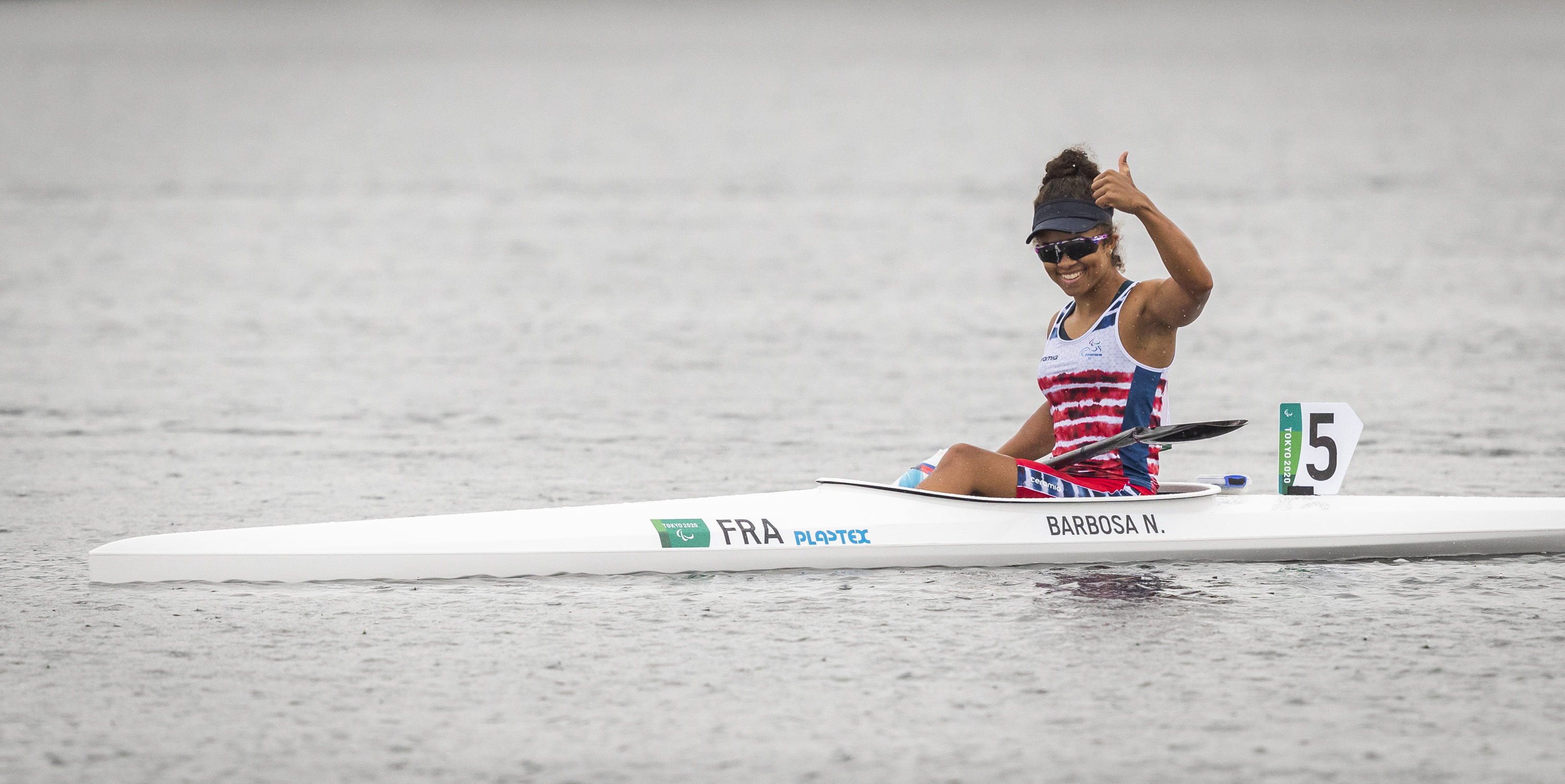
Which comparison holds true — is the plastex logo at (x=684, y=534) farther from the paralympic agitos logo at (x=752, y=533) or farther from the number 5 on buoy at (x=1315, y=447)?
the number 5 on buoy at (x=1315, y=447)

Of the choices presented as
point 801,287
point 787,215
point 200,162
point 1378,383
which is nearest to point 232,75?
point 200,162

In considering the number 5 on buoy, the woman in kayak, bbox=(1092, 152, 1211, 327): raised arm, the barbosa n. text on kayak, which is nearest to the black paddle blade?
the woman in kayak

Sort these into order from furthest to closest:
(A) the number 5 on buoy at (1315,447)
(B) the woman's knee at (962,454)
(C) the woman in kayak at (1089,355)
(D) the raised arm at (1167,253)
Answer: (A) the number 5 on buoy at (1315,447) → (B) the woman's knee at (962,454) → (C) the woman in kayak at (1089,355) → (D) the raised arm at (1167,253)

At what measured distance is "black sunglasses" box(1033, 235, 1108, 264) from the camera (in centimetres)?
788

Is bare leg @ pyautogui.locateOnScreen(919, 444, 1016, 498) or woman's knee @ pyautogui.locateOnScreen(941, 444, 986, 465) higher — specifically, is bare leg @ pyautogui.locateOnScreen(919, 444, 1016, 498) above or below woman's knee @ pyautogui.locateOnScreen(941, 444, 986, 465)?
below

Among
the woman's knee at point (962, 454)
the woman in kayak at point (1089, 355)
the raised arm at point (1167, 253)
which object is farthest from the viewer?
the woman's knee at point (962, 454)

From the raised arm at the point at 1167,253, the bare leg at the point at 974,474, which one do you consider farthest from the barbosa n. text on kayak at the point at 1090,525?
the raised arm at the point at 1167,253

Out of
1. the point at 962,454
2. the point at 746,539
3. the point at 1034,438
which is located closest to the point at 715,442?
the point at 1034,438

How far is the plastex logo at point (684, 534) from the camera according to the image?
8.08 metres

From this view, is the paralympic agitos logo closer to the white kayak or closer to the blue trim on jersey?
the white kayak

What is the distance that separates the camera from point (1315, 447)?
27.5ft

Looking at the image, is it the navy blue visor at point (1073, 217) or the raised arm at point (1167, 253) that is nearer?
the raised arm at point (1167, 253)

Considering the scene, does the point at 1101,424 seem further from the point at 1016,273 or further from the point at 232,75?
the point at 232,75

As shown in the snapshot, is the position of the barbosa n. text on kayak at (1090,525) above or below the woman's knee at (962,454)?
below
